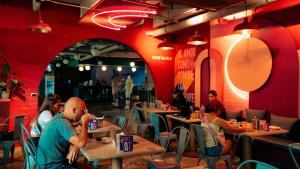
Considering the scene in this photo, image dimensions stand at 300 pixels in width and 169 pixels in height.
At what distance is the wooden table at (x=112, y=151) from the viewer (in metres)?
2.61

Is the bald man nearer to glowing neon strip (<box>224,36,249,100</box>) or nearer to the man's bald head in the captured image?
the man's bald head

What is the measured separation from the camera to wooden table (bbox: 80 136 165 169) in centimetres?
261

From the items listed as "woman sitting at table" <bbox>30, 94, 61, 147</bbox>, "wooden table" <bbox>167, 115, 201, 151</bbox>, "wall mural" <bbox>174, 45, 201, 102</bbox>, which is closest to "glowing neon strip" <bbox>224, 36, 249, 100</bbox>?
"wall mural" <bbox>174, 45, 201, 102</bbox>

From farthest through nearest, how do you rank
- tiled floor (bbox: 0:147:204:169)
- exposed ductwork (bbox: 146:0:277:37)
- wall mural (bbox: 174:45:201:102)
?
wall mural (bbox: 174:45:201:102) < exposed ductwork (bbox: 146:0:277:37) < tiled floor (bbox: 0:147:204:169)

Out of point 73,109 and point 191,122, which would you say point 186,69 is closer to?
point 191,122

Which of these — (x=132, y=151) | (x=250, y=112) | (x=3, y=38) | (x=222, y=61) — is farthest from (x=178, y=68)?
(x=132, y=151)

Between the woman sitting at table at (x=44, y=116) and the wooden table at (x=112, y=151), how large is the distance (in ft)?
3.02

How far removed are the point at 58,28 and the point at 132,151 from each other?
17.2ft

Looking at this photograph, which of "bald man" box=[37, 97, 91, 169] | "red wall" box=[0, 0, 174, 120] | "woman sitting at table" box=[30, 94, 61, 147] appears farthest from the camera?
"red wall" box=[0, 0, 174, 120]

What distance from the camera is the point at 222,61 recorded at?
7.05 m

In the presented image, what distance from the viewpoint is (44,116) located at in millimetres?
3674

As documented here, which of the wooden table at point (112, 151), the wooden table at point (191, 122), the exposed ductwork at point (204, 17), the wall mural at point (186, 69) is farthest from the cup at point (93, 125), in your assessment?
the wall mural at point (186, 69)

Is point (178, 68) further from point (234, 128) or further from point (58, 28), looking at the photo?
point (234, 128)

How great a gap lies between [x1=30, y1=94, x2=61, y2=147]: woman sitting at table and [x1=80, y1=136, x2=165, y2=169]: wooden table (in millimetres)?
921
